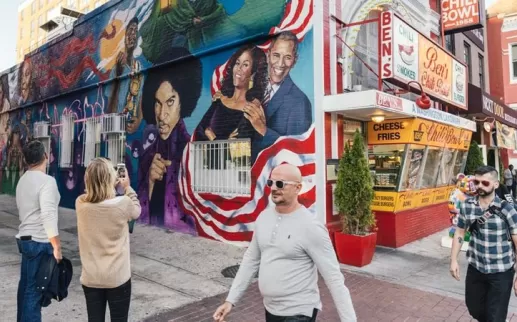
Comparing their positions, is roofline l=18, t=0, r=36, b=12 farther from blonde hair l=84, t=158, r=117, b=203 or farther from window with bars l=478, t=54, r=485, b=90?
blonde hair l=84, t=158, r=117, b=203

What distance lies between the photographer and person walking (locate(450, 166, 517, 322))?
11.0ft

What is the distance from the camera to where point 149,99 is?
10508 mm

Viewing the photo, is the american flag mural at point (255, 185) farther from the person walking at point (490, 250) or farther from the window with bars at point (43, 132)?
the window with bars at point (43, 132)

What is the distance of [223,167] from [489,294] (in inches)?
242

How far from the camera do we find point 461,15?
37.2 feet

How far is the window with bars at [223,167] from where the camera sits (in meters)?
8.23

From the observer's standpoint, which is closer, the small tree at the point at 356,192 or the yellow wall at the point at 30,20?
the small tree at the point at 356,192

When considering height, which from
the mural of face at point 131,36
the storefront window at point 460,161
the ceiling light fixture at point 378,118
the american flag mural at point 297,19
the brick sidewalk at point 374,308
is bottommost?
the brick sidewalk at point 374,308

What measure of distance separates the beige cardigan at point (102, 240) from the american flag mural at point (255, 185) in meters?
4.68

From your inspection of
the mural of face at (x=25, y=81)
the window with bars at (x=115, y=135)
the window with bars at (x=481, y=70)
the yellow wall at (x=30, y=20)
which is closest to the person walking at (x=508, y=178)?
the window with bars at (x=481, y=70)

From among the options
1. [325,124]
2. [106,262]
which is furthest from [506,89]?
[106,262]

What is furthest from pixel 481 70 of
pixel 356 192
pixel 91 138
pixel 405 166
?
pixel 91 138

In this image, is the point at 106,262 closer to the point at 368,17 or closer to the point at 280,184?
the point at 280,184

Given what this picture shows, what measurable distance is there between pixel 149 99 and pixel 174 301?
701cm
